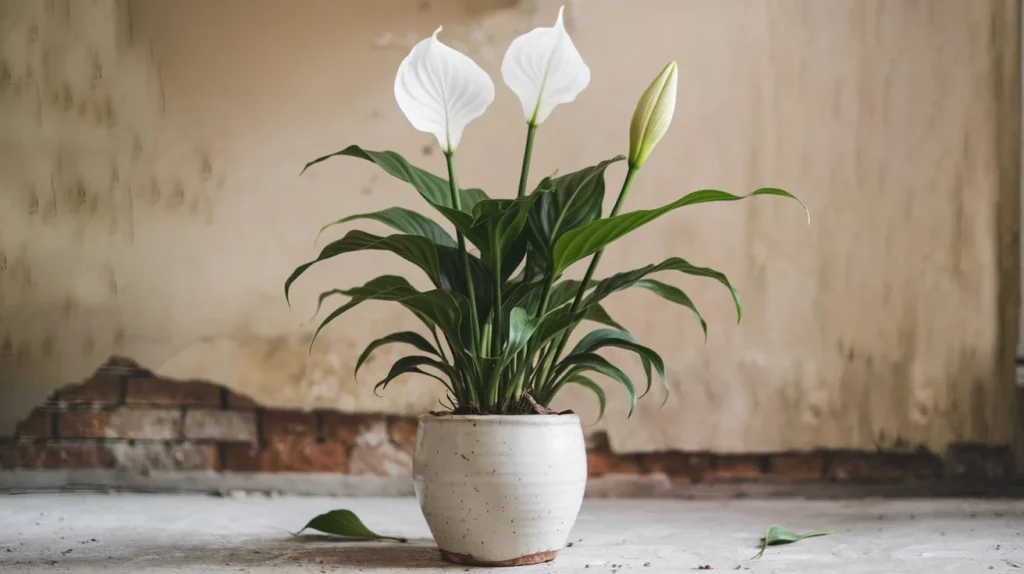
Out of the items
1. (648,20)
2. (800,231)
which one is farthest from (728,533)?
(648,20)

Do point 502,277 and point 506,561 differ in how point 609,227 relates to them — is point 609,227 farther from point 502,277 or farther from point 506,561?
point 506,561

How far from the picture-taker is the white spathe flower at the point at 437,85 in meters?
1.01

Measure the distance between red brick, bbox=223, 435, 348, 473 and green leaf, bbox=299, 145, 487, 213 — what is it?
0.98 m

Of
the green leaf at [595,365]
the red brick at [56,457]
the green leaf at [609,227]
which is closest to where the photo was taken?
the green leaf at [609,227]

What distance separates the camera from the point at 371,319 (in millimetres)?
1926

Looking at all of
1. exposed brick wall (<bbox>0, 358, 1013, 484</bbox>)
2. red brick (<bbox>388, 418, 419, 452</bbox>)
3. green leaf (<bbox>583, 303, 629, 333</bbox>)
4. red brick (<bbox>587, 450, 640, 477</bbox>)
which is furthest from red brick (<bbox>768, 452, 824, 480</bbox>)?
green leaf (<bbox>583, 303, 629, 333</bbox>)

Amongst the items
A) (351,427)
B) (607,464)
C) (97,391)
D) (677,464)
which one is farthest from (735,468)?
(97,391)

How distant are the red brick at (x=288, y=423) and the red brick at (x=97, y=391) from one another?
1.07 ft

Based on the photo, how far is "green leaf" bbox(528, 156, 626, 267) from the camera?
1.03m

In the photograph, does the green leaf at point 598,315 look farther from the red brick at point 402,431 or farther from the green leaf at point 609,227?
the red brick at point 402,431

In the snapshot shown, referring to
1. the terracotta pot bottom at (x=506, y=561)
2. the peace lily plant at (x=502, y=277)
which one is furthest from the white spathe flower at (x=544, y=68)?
the terracotta pot bottom at (x=506, y=561)

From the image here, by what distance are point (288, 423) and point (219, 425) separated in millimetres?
149

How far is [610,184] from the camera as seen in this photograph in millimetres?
1909

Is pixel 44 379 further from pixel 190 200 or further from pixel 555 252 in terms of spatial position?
pixel 555 252
